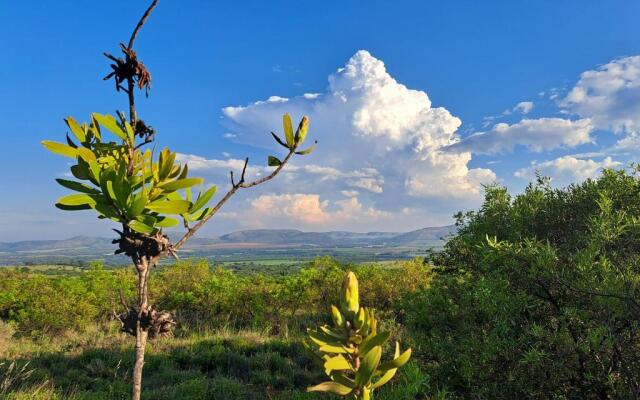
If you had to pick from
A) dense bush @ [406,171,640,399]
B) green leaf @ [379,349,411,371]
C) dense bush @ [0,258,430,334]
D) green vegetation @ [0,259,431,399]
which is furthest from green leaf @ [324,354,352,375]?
dense bush @ [0,258,430,334]

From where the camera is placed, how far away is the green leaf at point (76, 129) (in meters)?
1.50

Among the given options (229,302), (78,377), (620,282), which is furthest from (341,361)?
(229,302)

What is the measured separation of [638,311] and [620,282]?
0.37 metres

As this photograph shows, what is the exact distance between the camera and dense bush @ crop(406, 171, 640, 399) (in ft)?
13.6

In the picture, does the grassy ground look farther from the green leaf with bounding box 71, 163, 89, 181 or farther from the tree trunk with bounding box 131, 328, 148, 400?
the green leaf with bounding box 71, 163, 89, 181

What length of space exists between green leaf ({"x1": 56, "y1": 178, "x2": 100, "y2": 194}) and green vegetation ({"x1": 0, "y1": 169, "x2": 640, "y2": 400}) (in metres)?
1.05

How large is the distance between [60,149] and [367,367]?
4.69 feet

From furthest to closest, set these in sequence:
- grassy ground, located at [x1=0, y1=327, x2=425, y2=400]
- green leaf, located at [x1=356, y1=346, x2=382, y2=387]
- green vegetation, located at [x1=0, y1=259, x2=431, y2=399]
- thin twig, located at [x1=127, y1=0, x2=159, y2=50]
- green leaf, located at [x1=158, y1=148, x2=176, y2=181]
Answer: green vegetation, located at [x1=0, y1=259, x2=431, y2=399] → grassy ground, located at [x1=0, y1=327, x2=425, y2=400] → green leaf, located at [x1=158, y1=148, x2=176, y2=181] → thin twig, located at [x1=127, y1=0, x2=159, y2=50] → green leaf, located at [x1=356, y1=346, x2=382, y2=387]

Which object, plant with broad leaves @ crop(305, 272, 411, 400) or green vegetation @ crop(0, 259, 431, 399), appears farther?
green vegetation @ crop(0, 259, 431, 399)

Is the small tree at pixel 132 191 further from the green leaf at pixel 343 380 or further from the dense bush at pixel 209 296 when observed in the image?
the dense bush at pixel 209 296

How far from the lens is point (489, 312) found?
15.9ft

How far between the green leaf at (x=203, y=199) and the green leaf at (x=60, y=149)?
0.49 m

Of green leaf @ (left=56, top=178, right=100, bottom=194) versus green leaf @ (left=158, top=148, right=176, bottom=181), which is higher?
green leaf @ (left=158, top=148, right=176, bottom=181)

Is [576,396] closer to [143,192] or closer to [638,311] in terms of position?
[638,311]
